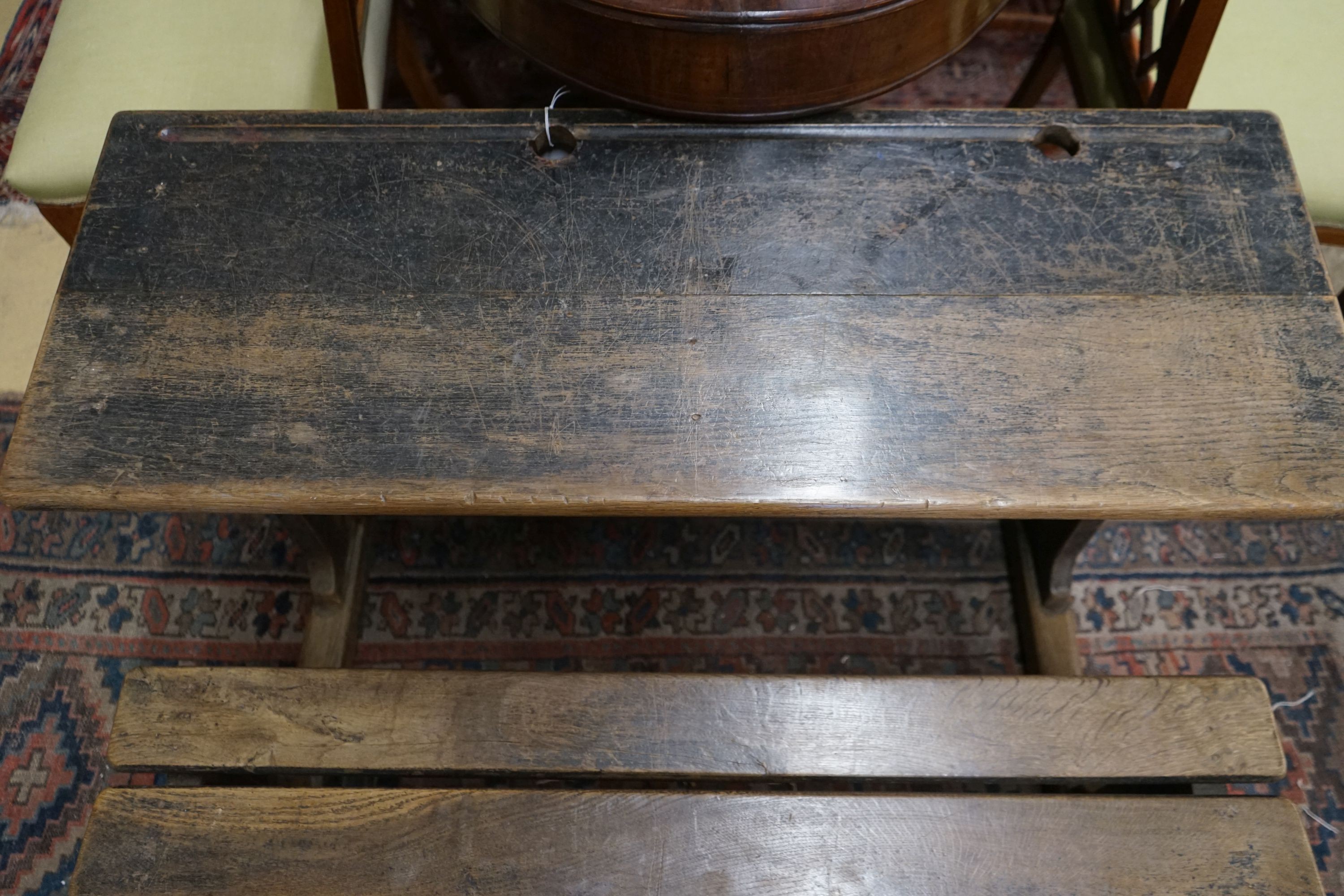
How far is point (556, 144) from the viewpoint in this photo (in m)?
1.24

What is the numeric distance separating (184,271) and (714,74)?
0.70 meters

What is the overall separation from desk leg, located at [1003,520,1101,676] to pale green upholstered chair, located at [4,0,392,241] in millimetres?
1350

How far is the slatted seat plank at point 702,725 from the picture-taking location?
1.11 meters

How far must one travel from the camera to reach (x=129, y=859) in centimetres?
105

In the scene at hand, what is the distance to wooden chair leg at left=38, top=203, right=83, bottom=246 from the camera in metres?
1.48

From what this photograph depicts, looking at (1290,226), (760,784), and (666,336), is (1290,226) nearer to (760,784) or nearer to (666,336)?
(666,336)

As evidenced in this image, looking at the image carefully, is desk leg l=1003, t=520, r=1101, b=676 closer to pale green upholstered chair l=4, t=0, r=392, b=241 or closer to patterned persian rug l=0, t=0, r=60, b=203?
pale green upholstered chair l=4, t=0, r=392, b=241

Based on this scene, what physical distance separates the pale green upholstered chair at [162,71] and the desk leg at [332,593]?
0.66 m

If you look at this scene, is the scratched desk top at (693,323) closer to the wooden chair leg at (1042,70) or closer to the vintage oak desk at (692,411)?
the vintage oak desk at (692,411)

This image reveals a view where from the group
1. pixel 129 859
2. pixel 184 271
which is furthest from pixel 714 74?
pixel 129 859

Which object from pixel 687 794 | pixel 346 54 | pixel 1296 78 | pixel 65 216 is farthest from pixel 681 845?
pixel 1296 78

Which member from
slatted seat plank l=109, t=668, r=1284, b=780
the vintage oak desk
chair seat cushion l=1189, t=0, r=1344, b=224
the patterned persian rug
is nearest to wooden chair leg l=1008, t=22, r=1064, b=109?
chair seat cushion l=1189, t=0, r=1344, b=224

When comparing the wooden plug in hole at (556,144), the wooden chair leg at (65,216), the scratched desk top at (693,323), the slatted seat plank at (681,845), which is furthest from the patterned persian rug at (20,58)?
the slatted seat plank at (681,845)

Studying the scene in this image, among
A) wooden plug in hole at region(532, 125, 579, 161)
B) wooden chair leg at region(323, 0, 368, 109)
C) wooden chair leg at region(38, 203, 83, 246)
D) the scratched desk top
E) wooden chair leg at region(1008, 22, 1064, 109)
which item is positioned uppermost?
wooden chair leg at region(323, 0, 368, 109)
